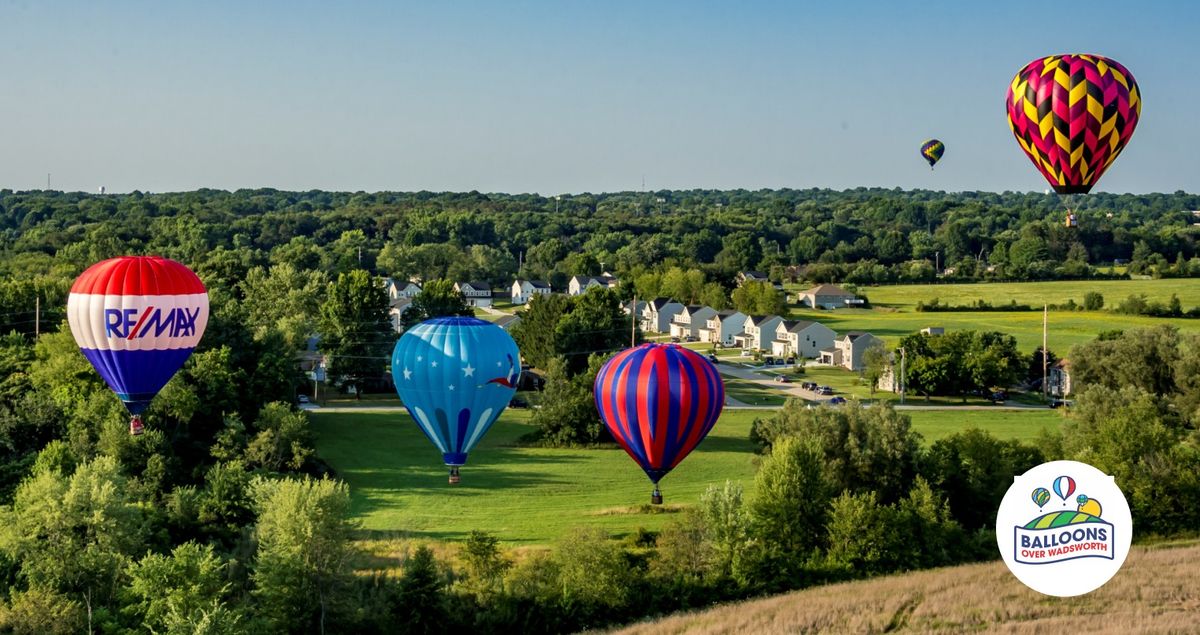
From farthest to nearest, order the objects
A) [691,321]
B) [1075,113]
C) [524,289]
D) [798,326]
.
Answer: [524,289]
[691,321]
[798,326]
[1075,113]

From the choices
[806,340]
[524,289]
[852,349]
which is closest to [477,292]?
[524,289]

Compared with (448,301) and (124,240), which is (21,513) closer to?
(448,301)

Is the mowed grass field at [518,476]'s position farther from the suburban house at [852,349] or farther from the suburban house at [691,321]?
the suburban house at [691,321]

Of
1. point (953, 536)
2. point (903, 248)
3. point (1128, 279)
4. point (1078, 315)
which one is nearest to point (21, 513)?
point (953, 536)

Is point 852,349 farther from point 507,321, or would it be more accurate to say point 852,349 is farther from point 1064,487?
point 1064,487

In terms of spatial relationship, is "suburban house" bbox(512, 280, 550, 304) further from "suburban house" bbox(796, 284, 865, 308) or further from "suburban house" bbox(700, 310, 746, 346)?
"suburban house" bbox(700, 310, 746, 346)

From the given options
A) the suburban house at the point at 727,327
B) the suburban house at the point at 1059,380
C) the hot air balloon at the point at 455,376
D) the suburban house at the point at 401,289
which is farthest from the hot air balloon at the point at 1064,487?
the suburban house at the point at 401,289

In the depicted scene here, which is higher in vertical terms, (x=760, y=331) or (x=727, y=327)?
(x=727, y=327)
